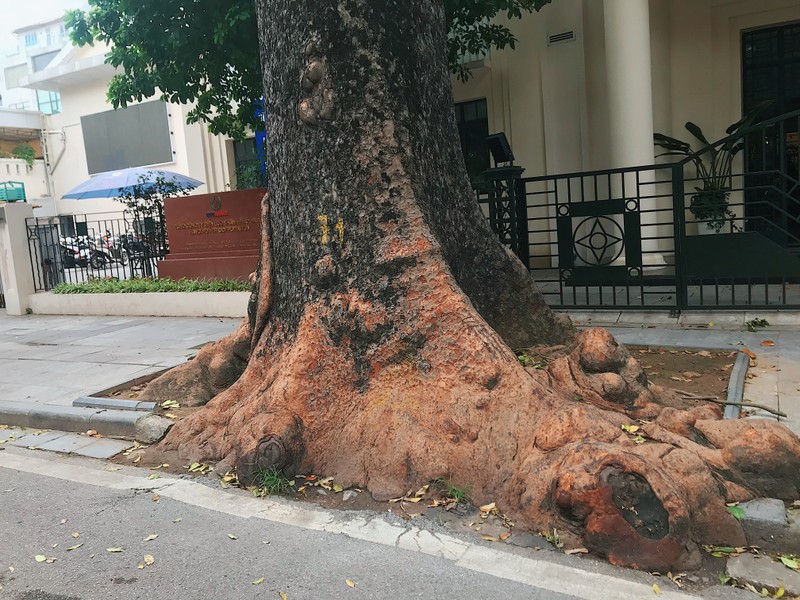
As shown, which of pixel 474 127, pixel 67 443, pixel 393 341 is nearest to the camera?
pixel 393 341

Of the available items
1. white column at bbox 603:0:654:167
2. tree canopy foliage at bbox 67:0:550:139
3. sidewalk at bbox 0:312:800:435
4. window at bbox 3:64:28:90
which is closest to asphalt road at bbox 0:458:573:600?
sidewalk at bbox 0:312:800:435

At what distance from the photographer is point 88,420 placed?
5953mm

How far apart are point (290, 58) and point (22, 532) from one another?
3.56m

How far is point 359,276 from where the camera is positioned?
467cm

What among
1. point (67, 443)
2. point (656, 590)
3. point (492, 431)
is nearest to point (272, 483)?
point (492, 431)

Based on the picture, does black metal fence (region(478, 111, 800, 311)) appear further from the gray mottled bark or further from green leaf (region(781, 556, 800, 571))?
green leaf (region(781, 556, 800, 571))

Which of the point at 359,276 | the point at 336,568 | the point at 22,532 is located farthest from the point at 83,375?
the point at 336,568

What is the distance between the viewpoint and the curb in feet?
18.3

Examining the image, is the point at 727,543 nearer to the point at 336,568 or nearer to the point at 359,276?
the point at 336,568

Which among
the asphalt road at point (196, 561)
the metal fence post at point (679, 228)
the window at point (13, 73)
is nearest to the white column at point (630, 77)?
the metal fence post at point (679, 228)

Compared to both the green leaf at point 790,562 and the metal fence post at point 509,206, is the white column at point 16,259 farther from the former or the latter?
the green leaf at point 790,562

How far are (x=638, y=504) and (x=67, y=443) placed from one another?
4705 mm

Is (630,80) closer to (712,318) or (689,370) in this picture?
(712,318)

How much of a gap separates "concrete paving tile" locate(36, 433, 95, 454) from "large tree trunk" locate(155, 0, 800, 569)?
35.6 inches
